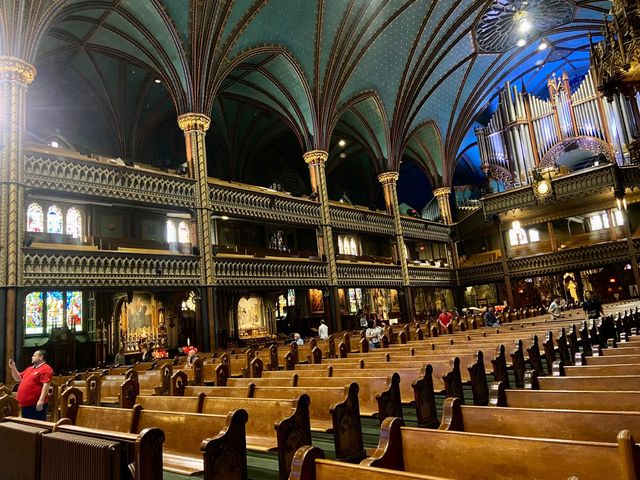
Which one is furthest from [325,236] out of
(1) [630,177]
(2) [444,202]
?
(1) [630,177]

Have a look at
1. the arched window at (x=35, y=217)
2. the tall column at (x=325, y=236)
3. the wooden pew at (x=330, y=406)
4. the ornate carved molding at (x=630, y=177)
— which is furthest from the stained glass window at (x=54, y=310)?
the ornate carved molding at (x=630, y=177)

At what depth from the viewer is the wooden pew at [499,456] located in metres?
2.10

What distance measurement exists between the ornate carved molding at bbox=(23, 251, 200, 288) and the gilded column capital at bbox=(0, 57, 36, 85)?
534 centimetres

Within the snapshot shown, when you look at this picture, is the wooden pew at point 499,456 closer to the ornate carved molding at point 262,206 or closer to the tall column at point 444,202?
the ornate carved molding at point 262,206

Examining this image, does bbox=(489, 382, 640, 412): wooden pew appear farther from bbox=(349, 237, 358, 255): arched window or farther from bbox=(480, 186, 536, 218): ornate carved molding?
bbox=(349, 237, 358, 255): arched window

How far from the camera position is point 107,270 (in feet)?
48.2

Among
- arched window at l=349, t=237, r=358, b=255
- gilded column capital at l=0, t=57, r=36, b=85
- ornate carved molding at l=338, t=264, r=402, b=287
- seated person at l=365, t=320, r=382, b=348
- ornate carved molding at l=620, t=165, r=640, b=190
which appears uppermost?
gilded column capital at l=0, t=57, r=36, b=85

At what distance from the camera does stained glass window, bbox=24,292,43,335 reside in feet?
58.4

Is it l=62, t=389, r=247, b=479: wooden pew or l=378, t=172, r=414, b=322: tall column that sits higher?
l=378, t=172, r=414, b=322: tall column

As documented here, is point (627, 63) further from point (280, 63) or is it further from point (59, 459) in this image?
point (280, 63)

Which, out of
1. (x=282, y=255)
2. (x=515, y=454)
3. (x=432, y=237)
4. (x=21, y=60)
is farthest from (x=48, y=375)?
(x=432, y=237)

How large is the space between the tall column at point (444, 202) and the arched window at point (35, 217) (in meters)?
23.4

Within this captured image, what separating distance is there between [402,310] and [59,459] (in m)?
24.6

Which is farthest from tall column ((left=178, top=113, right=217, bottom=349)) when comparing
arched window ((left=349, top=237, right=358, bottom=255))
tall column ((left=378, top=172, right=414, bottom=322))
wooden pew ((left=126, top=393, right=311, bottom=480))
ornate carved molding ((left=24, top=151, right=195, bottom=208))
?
arched window ((left=349, top=237, right=358, bottom=255))
